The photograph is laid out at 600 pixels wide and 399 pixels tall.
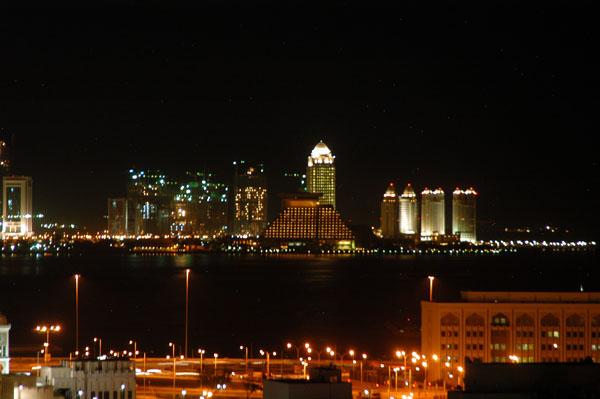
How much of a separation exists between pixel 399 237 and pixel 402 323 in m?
110

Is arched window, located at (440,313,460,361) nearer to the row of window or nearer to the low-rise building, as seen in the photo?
the row of window

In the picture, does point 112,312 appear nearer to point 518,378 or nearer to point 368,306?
point 368,306

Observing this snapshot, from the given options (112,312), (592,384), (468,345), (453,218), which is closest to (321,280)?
(112,312)

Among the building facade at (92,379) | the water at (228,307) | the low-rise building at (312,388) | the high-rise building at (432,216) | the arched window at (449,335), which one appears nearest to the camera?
the low-rise building at (312,388)

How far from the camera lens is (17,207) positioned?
12206 cm

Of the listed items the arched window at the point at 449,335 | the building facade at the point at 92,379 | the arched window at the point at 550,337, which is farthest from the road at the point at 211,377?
the arched window at the point at 550,337

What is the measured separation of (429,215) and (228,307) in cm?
10850

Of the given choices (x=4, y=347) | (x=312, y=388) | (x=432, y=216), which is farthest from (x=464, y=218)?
(x=312, y=388)

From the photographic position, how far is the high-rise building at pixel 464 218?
509 feet

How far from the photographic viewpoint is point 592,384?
29.0ft

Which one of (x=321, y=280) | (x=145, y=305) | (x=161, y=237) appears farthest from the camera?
(x=161, y=237)

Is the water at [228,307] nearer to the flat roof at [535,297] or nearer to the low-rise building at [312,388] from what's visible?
the flat roof at [535,297]

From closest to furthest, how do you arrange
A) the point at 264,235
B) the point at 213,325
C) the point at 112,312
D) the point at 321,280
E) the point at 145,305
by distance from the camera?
the point at 213,325 → the point at 112,312 → the point at 145,305 → the point at 321,280 → the point at 264,235

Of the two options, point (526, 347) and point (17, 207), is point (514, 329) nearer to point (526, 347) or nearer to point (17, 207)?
point (526, 347)
